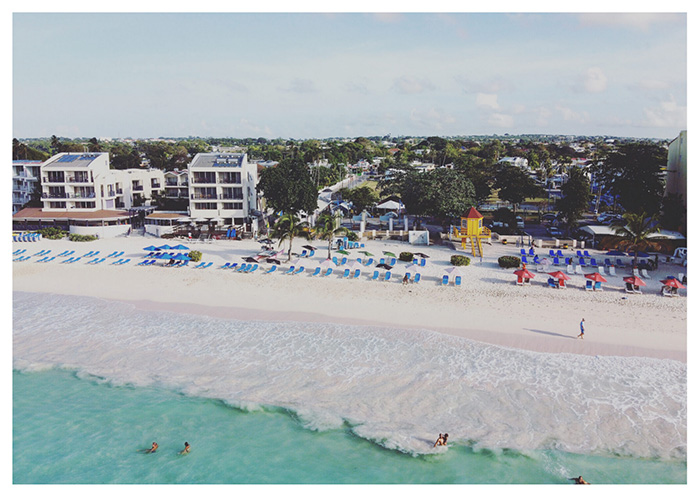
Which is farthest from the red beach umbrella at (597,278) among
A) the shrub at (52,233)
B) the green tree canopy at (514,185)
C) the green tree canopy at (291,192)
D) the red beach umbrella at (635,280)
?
the shrub at (52,233)

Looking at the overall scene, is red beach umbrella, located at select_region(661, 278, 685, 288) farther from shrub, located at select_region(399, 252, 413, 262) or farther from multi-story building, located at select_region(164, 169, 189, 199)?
multi-story building, located at select_region(164, 169, 189, 199)

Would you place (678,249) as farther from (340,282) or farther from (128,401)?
(128,401)

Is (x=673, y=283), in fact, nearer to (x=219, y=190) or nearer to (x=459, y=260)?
(x=459, y=260)

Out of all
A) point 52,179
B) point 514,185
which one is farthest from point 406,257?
point 52,179

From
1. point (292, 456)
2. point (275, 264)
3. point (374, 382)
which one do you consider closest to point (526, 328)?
point (374, 382)

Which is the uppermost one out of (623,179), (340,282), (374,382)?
(623,179)

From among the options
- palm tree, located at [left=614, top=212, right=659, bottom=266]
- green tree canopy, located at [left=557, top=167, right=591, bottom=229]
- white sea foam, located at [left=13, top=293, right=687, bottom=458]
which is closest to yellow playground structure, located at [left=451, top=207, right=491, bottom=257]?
green tree canopy, located at [left=557, top=167, right=591, bottom=229]
